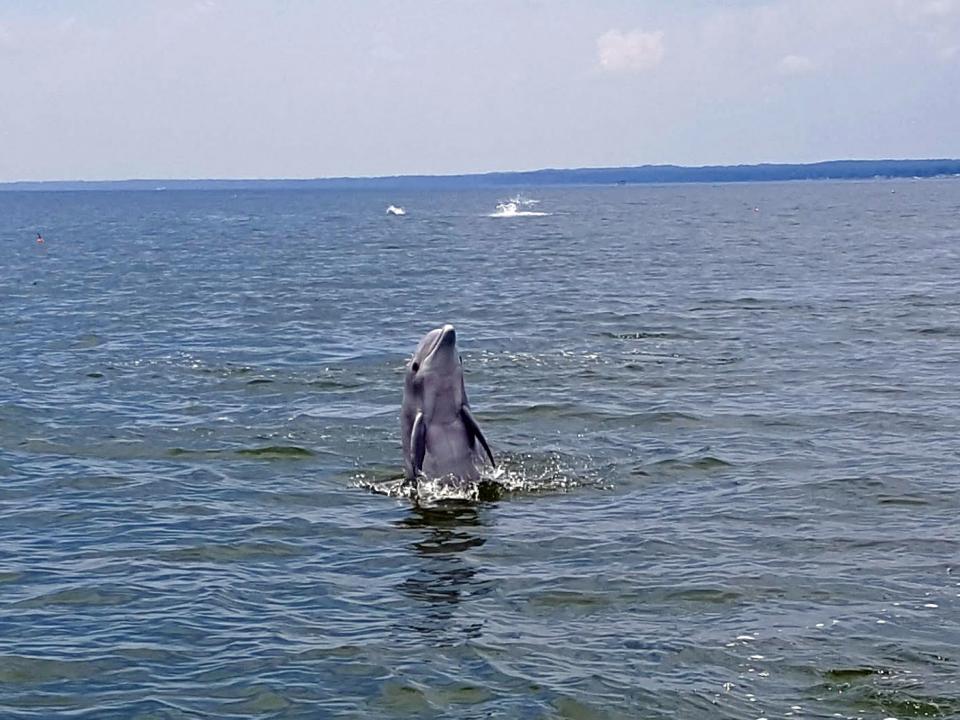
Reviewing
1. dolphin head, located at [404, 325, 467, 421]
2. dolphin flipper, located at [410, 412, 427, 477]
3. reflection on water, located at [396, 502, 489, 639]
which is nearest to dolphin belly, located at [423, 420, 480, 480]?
dolphin flipper, located at [410, 412, 427, 477]

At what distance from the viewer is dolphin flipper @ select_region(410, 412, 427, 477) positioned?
18.1 metres

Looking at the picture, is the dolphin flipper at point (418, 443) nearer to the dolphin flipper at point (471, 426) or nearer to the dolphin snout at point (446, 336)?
the dolphin flipper at point (471, 426)

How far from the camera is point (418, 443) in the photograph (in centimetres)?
1812

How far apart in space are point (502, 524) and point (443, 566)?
6.17 ft

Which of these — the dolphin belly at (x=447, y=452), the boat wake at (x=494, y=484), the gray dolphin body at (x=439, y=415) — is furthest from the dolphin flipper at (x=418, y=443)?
Result: the boat wake at (x=494, y=484)

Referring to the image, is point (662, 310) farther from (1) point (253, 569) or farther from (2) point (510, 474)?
(1) point (253, 569)

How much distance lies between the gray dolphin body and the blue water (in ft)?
2.00

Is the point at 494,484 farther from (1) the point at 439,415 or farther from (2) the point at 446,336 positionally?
(2) the point at 446,336

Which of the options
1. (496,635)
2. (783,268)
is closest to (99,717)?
(496,635)

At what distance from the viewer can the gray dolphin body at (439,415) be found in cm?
1820

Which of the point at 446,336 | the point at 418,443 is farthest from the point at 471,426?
the point at 446,336

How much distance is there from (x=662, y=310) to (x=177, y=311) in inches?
594

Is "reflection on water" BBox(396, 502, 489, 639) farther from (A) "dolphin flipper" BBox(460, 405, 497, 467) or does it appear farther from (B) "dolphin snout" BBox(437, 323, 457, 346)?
(B) "dolphin snout" BBox(437, 323, 457, 346)

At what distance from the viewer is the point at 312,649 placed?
12.7 metres
